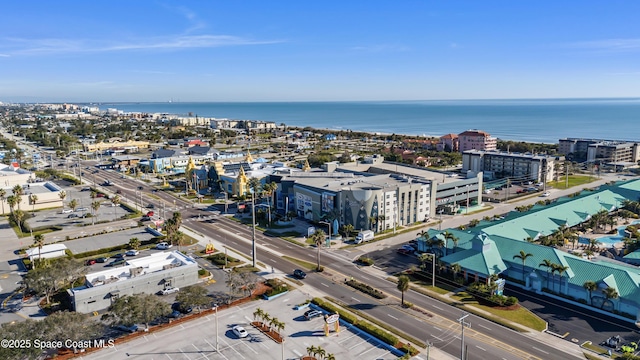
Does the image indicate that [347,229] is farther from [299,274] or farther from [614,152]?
[614,152]

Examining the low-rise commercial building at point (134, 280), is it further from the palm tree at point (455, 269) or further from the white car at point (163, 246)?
the palm tree at point (455, 269)

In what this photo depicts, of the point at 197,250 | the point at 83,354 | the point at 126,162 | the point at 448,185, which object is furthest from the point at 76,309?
the point at 126,162

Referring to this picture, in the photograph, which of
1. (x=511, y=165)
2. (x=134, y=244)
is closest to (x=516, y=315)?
(x=134, y=244)

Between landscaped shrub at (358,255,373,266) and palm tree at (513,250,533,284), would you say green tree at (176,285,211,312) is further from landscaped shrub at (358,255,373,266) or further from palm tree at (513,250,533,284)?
palm tree at (513,250,533,284)

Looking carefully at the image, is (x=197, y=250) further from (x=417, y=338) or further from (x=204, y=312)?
(x=417, y=338)

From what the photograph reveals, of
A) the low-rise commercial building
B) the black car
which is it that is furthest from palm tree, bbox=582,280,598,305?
the low-rise commercial building

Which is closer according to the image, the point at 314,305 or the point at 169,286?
the point at 314,305
